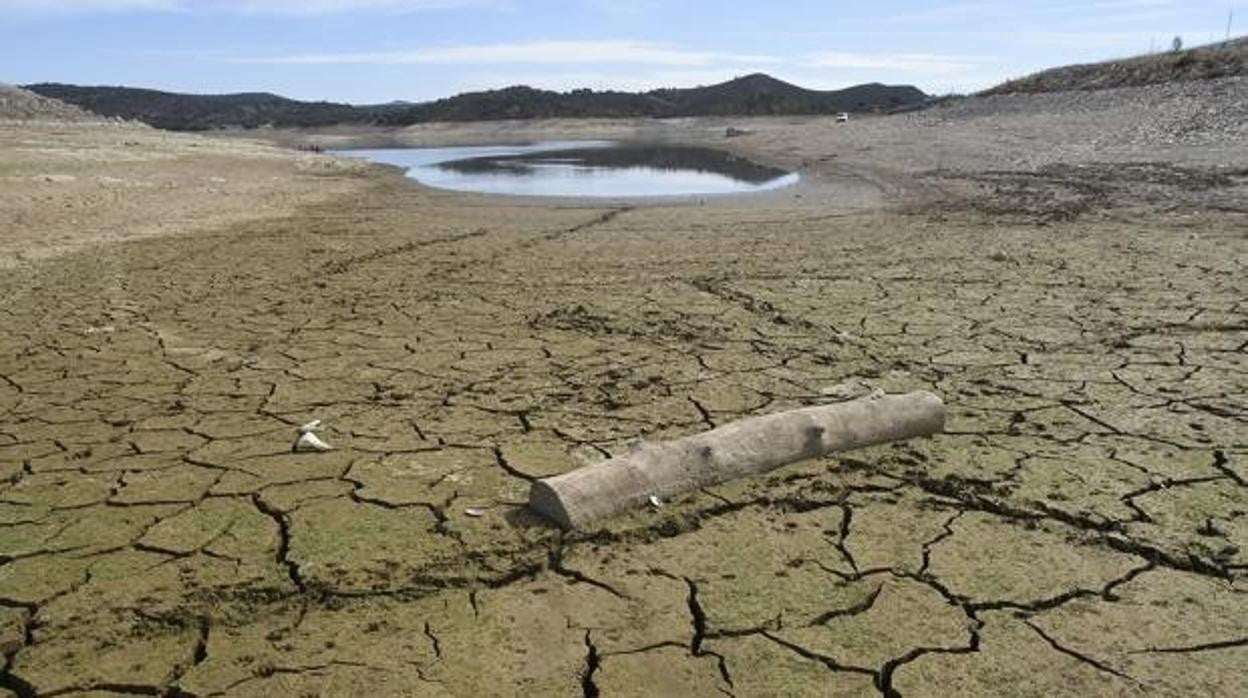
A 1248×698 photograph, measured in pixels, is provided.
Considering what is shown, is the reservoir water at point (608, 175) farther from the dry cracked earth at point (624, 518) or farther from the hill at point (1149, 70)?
the hill at point (1149, 70)

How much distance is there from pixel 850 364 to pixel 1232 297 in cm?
300

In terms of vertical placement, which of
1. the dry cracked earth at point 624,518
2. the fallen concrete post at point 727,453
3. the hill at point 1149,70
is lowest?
the dry cracked earth at point 624,518

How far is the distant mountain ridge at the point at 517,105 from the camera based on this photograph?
232 ft

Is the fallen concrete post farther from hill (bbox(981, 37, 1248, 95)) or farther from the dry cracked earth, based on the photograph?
hill (bbox(981, 37, 1248, 95))

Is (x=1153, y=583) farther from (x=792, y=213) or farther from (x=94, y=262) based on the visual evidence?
(x=792, y=213)

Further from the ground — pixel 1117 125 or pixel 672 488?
pixel 1117 125

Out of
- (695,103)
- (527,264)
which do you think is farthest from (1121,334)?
(695,103)

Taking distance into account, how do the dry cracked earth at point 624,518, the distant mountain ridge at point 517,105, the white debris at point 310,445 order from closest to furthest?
the dry cracked earth at point 624,518
the white debris at point 310,445
the distant mountain ridge at point 517,105

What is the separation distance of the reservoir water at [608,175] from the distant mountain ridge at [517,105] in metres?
35.3

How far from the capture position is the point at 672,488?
3164 mm

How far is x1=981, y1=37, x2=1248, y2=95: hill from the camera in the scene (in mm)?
23172

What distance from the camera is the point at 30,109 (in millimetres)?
33656

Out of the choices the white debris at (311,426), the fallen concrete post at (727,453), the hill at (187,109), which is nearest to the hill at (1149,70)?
the fallen concrete post at (727,453)

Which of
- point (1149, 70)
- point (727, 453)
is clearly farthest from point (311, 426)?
point (1149, 70)
